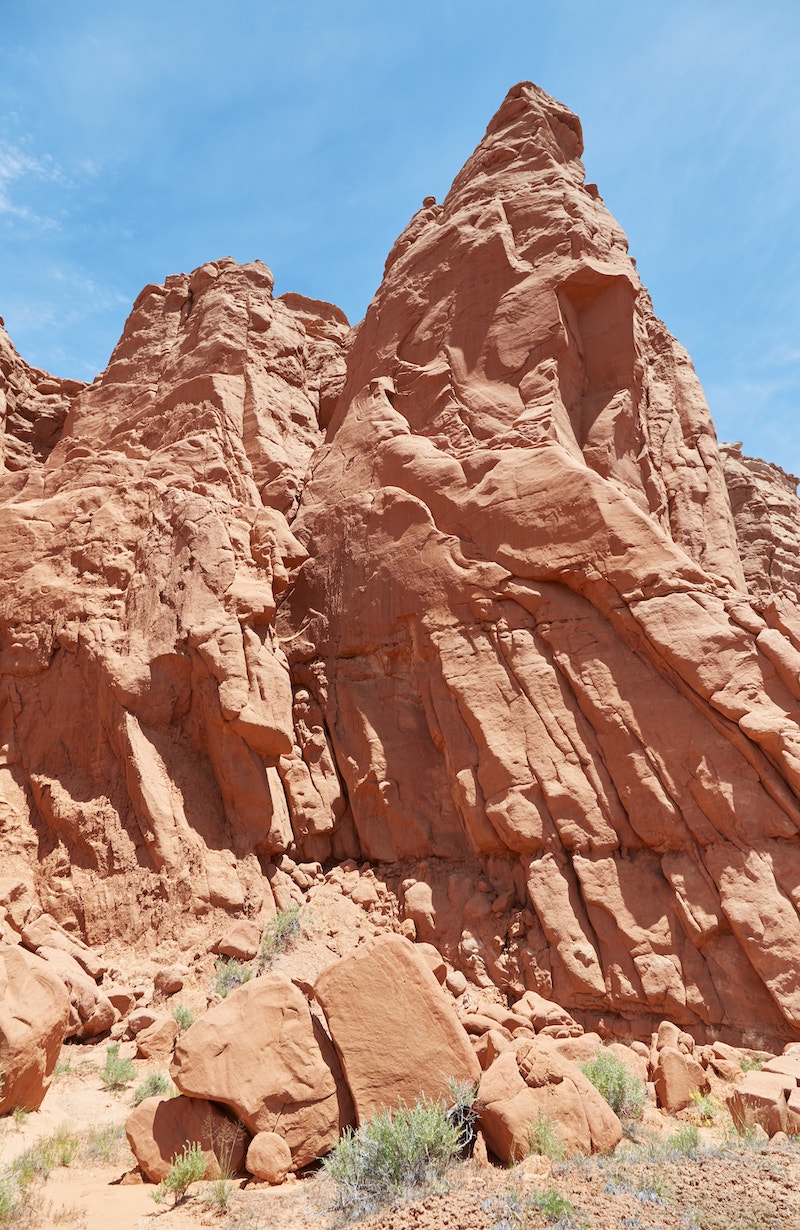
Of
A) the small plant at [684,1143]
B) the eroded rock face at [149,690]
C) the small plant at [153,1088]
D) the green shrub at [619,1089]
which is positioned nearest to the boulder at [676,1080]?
the green shrub at [619,1089]

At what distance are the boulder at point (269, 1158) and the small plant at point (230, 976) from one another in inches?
178

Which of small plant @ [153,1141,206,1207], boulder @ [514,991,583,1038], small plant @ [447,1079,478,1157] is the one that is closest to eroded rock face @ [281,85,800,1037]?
boulder @ [514,991,583,1038]

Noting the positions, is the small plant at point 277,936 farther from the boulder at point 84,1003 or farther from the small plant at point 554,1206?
the small plant at point 554,1206

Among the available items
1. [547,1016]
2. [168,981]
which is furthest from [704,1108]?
[168,981]

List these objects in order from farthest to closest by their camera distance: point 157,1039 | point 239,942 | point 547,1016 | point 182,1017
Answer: point 239,942 < point 547,1016 < point 182,1017 < point 157,1039

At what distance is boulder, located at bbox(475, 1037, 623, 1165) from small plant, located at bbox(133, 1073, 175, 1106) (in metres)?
3.48

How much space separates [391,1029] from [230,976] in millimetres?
4753

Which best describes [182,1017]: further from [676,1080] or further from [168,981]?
[676,1080]

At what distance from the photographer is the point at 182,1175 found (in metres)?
6.29

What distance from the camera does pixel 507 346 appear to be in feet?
56.1

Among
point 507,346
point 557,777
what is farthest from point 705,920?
point 507,346

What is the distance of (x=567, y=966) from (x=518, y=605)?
5659 millimetres

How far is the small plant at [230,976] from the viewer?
11.1 meters

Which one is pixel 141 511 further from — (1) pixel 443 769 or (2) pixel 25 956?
(2) pixel 25 956
